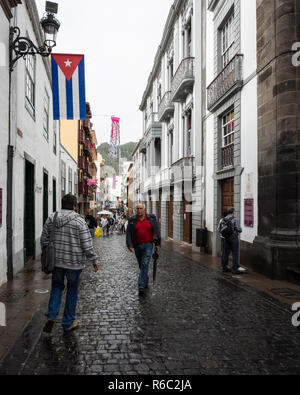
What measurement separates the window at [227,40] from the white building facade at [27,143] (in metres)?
6.61

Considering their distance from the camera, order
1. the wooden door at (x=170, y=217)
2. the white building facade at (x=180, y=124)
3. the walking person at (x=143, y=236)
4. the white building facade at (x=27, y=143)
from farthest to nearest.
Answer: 1. the wooden door at (x=170, y=217)
2. the white building facade at (x=180, y=124)
3. the white building facade at (x=27, y=143)
4. the walking person at (x=143, y=236)

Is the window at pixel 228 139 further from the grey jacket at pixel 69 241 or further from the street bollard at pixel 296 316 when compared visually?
the grey jacket at pixel 69 241

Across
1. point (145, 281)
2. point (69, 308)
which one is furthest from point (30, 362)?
point (145, 281)

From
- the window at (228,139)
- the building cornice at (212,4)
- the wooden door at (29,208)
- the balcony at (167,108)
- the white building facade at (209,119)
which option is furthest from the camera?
the balcony at (167,108)

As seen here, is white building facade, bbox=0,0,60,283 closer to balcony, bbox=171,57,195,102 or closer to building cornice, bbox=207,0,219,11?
balcony, bbox=171,57,195,102

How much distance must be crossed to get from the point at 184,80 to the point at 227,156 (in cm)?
552

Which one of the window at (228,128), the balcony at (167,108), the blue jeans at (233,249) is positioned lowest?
the blue jeans at (233,249)

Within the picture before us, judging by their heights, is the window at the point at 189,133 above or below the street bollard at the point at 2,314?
above

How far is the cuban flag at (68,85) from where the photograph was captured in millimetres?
8461


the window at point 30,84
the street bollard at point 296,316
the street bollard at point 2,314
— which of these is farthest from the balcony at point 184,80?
the street bollard at point 2,314

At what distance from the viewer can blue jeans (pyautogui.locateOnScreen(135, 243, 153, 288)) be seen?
675 cm

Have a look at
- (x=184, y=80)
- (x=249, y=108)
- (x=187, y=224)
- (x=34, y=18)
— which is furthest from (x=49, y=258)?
(x=187, y=224)

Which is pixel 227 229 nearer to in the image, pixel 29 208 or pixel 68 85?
pixel 68 85

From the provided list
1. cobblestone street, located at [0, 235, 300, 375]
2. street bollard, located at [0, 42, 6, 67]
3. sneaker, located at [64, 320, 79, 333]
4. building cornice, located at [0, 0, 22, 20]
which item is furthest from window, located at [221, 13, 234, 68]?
sneaker, located at [64, 320, 79, 333]
